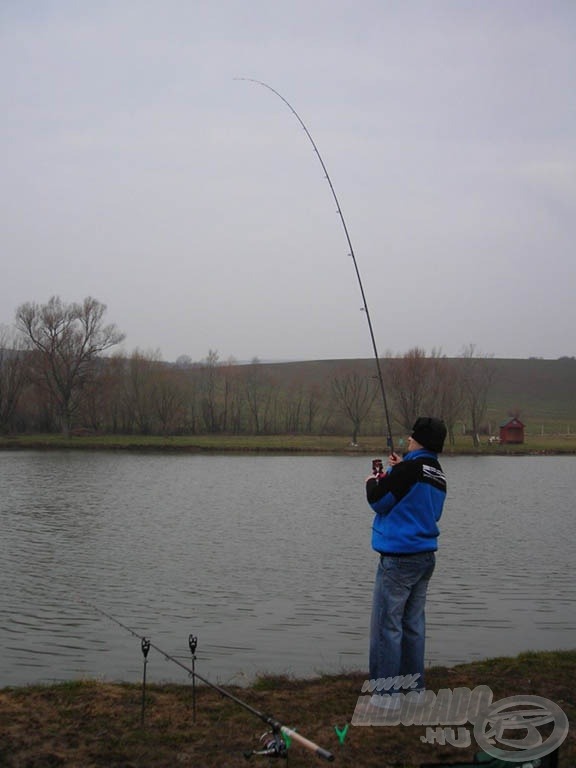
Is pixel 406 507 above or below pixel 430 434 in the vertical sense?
below

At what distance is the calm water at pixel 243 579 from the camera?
8773 millimetres

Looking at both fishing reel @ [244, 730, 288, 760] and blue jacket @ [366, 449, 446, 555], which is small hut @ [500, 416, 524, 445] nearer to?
blue jacket @ [366, 449, 446, 555]

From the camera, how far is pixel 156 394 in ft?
221

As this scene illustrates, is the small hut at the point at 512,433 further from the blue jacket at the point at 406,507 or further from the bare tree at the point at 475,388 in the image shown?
the blue jacket at the point at 406,507

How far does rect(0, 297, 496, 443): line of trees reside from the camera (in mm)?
60956

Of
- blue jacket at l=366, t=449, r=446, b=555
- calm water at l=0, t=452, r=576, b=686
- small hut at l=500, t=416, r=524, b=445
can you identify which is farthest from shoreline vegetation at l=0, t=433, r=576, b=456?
blue jacket at l=366, t=449, r=446, b=555

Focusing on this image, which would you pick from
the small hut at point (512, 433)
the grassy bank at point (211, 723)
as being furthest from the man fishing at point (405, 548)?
the small hut at point (512, 433)

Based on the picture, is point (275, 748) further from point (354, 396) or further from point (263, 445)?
point (354, 396)

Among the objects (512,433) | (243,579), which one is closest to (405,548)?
(243,579)

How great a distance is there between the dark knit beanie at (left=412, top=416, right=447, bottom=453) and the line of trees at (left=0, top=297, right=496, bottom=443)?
49.4 meters

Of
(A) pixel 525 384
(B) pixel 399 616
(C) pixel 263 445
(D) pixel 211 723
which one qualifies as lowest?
(C) pixel 263 445

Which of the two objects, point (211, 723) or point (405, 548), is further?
point (405, 548)

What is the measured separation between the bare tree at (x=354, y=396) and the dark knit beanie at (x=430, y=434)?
55.3 meters

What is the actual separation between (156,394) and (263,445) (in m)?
16.2
